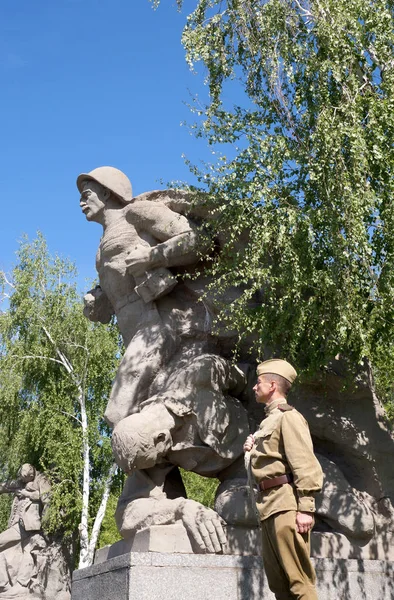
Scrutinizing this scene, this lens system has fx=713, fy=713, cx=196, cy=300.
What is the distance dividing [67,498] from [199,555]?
43.5 ft

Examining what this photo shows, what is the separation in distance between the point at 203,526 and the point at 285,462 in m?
1.91

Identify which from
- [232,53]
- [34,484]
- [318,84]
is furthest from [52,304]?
[318,84]

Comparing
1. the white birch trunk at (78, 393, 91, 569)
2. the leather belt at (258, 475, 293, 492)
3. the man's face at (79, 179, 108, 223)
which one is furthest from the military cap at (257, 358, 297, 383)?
the white birch trunk at (78, 393, 91, 569)

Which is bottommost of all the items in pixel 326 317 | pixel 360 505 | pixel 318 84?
pixel 360 505

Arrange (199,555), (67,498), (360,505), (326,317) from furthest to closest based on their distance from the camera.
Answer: (67,498) < (326,317) < (360,505) < (199,555)

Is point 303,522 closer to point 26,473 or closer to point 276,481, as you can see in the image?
point 276,481

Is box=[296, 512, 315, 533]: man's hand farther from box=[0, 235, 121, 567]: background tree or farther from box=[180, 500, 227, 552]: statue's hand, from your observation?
box=[0, 235, 121, 567]: background tree

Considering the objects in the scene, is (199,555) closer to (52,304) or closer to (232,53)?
(232,53)

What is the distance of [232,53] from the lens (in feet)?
28.6

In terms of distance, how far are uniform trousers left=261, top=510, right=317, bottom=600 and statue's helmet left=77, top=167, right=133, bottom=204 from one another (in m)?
4.82

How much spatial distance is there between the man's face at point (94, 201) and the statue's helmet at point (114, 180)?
0.09 metres

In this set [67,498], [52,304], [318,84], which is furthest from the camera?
[52,304]

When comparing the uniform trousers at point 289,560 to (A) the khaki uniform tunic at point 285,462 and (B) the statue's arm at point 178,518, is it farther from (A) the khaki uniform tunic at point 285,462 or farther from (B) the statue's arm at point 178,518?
(B) the statue's arm at point 178,518

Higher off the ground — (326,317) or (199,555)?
(326,317)
